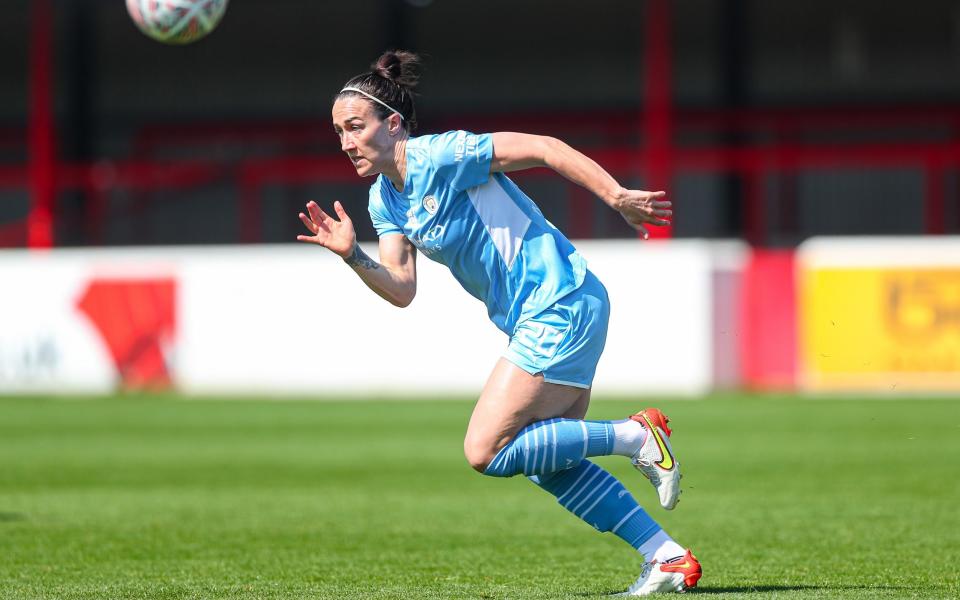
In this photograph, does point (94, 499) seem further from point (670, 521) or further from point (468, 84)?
point (468, 84)

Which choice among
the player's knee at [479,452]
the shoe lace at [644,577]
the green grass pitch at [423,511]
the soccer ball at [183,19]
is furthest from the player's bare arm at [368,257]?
the soccer ball at [183,19]

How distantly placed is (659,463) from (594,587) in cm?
68

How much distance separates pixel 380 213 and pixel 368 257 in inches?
6.6

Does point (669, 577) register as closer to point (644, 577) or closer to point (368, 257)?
point (644, 577)

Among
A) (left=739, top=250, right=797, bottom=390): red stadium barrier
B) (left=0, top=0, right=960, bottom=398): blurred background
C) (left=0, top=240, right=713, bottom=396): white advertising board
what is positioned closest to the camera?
(left=739, top=250, right=797, bottom=390): red stadium barrier

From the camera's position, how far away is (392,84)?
529 cm

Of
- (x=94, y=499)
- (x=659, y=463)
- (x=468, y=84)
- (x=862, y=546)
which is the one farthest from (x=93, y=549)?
(x=468, y=84)

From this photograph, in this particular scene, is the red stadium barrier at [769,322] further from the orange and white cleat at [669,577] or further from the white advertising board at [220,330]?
the orange and white cleat at [669,577]

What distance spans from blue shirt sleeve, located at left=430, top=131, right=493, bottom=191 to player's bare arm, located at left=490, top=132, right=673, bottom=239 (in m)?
0.08

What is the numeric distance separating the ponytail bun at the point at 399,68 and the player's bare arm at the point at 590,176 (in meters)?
0.48

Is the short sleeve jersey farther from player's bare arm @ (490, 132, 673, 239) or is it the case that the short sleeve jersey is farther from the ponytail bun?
the ponytail bun

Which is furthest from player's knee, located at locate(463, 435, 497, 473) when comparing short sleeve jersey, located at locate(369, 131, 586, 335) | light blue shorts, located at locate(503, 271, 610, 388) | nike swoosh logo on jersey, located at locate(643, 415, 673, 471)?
nike swoosh logo on jersey, located at locate(643, 415, 673, 471)

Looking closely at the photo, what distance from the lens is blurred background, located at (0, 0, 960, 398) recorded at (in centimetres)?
2408

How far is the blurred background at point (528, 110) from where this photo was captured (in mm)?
24078
